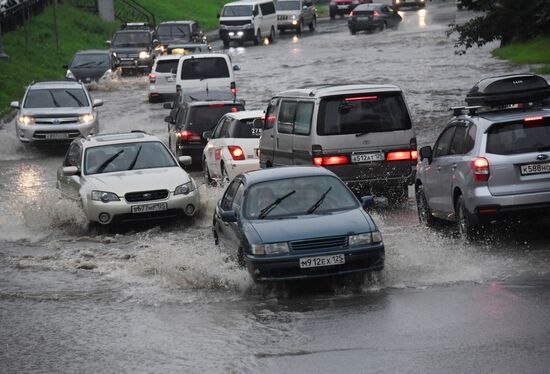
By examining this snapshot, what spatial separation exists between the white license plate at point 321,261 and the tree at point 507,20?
1542 cm

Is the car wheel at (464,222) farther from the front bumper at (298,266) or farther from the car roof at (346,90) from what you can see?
the car roof at (346,90)

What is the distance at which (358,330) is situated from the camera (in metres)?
11.0

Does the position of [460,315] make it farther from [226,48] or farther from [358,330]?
[226,48]

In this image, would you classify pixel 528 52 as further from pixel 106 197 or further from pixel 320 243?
pixel 320 243

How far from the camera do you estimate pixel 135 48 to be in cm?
5156

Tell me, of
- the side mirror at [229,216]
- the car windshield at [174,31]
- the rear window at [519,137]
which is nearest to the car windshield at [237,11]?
the car windshield at [174,31]

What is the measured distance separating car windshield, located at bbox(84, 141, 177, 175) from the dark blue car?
5.57m

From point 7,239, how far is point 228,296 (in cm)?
708

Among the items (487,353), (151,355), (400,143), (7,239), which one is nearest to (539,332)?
(487,353)

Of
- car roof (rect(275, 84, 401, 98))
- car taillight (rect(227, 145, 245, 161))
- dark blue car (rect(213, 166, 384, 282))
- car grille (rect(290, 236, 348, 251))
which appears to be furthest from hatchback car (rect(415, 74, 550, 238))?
car taillight (rect(227, 145, 245, 161))

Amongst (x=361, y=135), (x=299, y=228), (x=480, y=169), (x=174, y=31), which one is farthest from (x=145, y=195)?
(x=174, y=31)

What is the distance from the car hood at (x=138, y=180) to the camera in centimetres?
1912

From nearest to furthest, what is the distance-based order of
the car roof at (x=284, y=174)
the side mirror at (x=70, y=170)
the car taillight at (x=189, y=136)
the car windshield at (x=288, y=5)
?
the car roof at (x=284, y=174), the side mirror at (x=70, y=170), the car taillight at (x=189, y=136), the car windshield at (x=288, y=5)

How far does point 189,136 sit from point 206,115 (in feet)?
1.83
